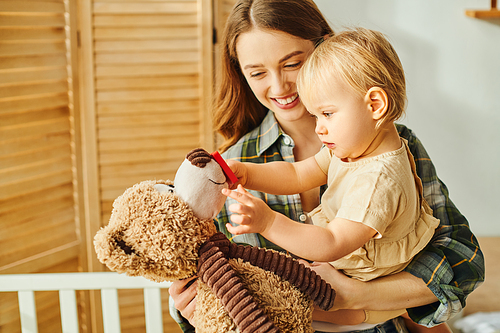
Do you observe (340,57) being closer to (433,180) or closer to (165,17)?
(433,180)

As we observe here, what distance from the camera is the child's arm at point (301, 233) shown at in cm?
61

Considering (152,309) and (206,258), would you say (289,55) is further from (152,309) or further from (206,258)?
(152,309)

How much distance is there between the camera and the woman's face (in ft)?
3.15

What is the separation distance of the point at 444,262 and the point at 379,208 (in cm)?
37

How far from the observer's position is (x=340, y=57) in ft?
2.39

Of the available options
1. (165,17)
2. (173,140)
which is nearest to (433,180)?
(173,140)

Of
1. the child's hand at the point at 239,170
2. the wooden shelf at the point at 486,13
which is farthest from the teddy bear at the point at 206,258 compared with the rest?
the wooden shelf at the point at 486,13

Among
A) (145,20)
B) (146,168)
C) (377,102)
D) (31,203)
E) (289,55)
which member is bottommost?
(31,203)

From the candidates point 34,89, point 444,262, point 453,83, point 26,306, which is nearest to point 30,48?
point 34,89

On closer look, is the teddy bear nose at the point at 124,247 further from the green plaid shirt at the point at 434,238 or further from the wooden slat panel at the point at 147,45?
the wooden slat panel at the point at 147,45

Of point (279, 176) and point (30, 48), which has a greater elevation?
point (30, 48)

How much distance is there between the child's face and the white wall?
61.9 inches

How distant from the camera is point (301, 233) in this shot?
0.64 metres

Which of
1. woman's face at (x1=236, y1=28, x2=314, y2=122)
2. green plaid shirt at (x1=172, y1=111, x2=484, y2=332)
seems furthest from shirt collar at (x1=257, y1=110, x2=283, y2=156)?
woman's face at (x1=236, y1=28, x2=314, y2=122)
